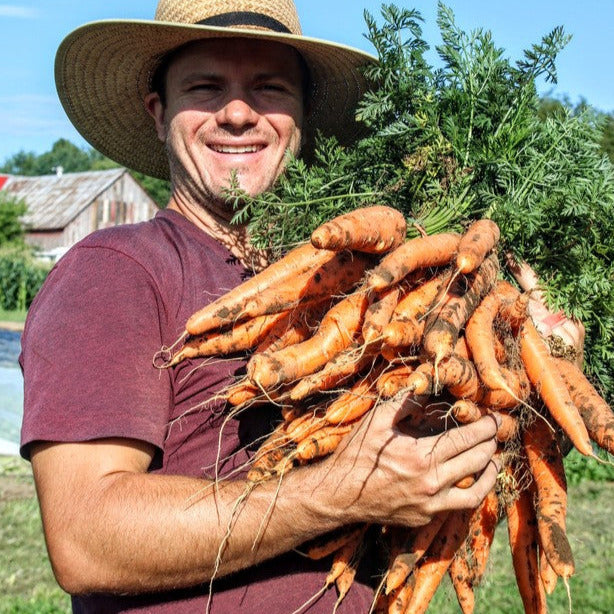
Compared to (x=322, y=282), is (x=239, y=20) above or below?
above

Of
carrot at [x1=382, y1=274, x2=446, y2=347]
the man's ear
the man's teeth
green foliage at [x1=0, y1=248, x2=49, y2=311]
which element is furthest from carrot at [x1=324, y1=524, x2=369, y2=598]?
green foliage at [x1=0, y1=248, x2=49, y2=311]

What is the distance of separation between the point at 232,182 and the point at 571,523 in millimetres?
5004

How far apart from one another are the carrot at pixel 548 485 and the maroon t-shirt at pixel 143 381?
56cm

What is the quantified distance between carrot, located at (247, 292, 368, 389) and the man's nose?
71cm

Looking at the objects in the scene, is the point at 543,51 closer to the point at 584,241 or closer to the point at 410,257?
the point at 584,241

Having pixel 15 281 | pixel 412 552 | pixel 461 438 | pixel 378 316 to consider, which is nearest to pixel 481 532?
pixel 412 552

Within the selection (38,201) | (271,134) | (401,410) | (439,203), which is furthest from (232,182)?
(38,201)

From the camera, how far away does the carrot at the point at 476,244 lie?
6.75 feet

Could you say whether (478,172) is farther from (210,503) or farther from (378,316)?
(210,503)

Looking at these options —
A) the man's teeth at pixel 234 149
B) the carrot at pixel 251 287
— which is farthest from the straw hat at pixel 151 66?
the carrot at pixel 251 287

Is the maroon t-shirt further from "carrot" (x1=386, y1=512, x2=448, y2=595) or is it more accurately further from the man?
"carrot" (x1=386, y1=512, x2=448, y2=595)

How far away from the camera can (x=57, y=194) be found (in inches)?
1687

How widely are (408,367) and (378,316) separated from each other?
0.52 ft

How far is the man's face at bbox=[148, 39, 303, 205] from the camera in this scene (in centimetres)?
254
